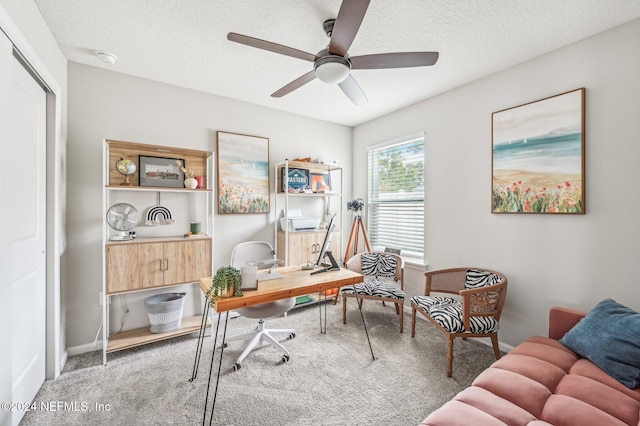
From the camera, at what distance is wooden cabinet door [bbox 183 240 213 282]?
2.62m

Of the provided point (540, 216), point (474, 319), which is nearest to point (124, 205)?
point (474, 319)

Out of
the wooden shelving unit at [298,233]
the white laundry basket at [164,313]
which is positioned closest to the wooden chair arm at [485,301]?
the wooden shelving unit at [298,233]

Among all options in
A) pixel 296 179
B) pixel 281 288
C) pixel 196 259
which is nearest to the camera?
pixel 281 288

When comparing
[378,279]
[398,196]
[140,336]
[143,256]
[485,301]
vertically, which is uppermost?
[398,196]

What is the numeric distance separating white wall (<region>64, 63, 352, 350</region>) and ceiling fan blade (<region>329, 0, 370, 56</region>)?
1.99 metres

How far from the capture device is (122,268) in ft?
7.61

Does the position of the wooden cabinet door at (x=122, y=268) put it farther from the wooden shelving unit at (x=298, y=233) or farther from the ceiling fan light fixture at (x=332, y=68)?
the ceiling fan light fixture at (x=332, y=68)

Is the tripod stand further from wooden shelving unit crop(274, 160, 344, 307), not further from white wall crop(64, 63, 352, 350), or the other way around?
white wall crop(64, 63, 352, 350)

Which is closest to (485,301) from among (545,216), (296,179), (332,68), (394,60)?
(545,216)

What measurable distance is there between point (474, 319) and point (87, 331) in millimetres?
3479

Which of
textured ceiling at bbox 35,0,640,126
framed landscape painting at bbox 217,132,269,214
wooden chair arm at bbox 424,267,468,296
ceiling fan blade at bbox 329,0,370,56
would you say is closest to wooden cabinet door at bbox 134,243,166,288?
framed landscape painting at bbox 217,132,269,214

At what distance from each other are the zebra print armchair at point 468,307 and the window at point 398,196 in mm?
741

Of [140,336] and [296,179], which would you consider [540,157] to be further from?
[140,336]

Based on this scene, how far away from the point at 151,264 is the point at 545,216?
3550 mm
